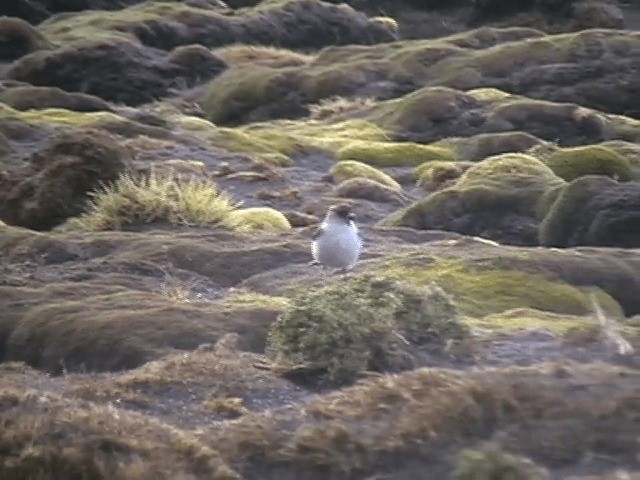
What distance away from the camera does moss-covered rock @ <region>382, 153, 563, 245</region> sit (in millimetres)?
28109

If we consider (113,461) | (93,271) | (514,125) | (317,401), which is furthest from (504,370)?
(514,125)

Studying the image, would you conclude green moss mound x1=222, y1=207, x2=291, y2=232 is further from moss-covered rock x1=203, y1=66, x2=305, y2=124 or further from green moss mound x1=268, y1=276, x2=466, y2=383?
moss-covered rock x1=203, y1=66, x2=305, y2=124

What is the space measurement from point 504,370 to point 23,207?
19.2m

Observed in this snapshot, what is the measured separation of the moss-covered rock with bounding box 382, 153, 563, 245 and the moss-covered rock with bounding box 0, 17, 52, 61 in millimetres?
36762

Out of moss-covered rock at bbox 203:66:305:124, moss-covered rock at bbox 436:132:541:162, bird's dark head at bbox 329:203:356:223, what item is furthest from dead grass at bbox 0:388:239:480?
moss-covered rock at bbox 203:66:305:124

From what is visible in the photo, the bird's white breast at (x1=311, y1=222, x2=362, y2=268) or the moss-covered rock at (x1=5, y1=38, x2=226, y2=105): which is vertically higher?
the bird's white breast at (x1=311, y1=222, x2=362, y2=268)

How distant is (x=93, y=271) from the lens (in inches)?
751

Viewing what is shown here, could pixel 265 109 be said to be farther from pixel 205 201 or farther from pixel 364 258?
pixel 364 258

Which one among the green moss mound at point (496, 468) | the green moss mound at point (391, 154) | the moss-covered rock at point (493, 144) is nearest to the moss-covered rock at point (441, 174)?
the green moss mound at point (391, 154)

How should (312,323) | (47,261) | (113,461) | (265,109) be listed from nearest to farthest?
(113,461)
(312,323)
(47,261)
(265,109)

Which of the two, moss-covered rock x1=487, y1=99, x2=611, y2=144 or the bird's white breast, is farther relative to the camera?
moss-covered rock x1=487, y1=99, x2=611, y2=144

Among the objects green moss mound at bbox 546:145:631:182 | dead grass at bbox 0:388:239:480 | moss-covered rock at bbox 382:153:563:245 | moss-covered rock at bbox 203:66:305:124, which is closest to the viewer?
dead grass at bbox 0:388:239:480

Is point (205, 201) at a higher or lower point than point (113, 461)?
lower

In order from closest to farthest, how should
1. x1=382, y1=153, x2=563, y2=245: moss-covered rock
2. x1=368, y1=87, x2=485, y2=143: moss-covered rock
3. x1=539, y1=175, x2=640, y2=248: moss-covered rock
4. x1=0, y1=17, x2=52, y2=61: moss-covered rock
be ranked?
x1=539, y1=175, x2=640, y2=248: moss-covered rock < x1=382, y1=153, x2=563, y2=245: moss-covered rock < x1=368, y1=87, x2=485, y2=143: moss-covered rock < x1=0, y1=17, x2=52, y2=61: moss-covered rock
